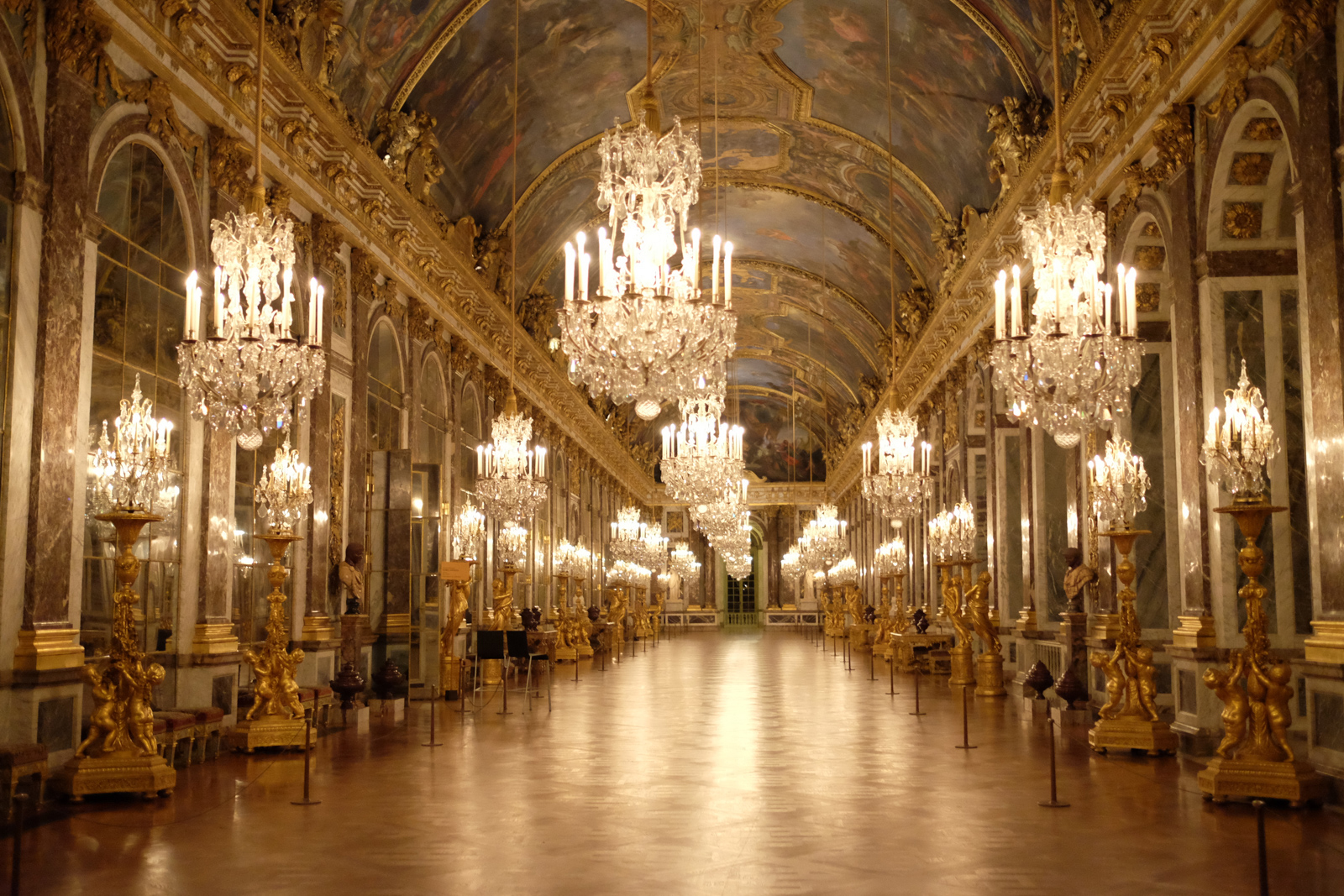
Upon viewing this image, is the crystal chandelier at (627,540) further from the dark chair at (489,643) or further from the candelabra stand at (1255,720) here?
the candelabra stand at (1255,720)

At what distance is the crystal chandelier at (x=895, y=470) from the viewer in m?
15.9

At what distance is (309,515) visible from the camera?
1382 cm

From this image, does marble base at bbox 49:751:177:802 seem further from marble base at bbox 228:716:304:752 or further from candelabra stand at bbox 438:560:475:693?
candelabra stand at bbox 438:560:475:693

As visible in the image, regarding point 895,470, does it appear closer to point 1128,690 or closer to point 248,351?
point 1128,690

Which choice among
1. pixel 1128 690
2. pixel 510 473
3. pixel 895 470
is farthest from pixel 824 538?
pixel 1128 690

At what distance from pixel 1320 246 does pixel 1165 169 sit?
3.51 metres

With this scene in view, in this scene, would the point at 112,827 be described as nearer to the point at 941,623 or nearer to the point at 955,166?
the point at 955,166

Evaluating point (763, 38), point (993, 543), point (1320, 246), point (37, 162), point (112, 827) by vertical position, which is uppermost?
point (763, 38)

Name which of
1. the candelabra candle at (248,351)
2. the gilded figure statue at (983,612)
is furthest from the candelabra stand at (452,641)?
the candelabra candle at (248,351)

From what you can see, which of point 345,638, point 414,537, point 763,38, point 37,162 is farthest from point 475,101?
point 37,162

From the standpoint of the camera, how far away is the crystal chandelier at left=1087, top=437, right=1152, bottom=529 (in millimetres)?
10586

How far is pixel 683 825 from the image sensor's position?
7.56m

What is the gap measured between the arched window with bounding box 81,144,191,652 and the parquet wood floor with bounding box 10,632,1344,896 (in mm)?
1581

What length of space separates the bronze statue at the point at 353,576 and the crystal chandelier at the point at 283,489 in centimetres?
295
